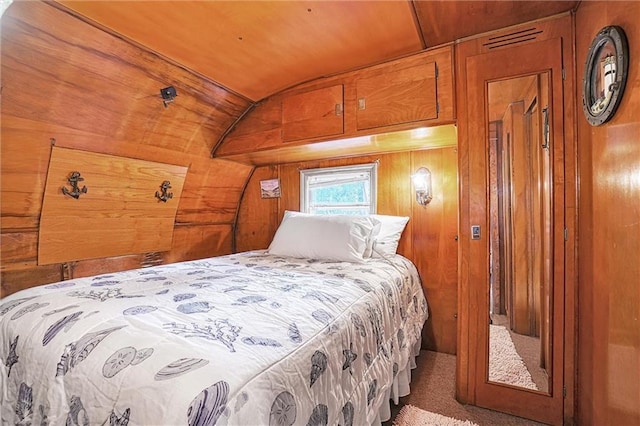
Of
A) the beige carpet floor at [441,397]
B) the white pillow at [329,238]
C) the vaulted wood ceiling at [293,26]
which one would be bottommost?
the beige carpet floor at [441,397]

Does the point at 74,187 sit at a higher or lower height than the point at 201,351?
higher

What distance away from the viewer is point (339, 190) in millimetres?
2869

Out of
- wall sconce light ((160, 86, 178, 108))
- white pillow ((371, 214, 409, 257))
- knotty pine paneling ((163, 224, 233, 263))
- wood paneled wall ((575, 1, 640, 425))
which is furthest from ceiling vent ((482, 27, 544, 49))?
knotty pine paneling ((163, 224, 233, 263))

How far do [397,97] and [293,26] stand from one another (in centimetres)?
80

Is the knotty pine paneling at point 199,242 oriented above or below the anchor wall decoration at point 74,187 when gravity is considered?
below

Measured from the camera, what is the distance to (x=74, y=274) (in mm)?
2129

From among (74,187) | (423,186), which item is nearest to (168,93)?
(74,187)

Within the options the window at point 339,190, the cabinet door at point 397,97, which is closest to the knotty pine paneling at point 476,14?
the cabinet door at point 397,97

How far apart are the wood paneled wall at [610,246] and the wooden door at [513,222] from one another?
0.28 ft

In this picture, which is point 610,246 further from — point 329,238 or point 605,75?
point 329,238

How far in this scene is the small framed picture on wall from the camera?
3.17 m

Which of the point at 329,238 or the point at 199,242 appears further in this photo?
the point at 199,242

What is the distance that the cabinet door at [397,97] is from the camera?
1.87 m

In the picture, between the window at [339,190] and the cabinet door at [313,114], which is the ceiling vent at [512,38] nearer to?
the cabinet door at [313,114]
